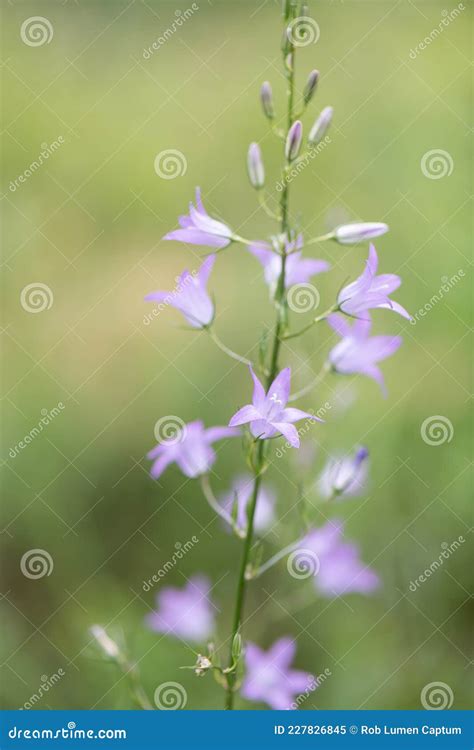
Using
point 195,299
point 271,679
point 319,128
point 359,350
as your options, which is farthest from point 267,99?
point 271,679

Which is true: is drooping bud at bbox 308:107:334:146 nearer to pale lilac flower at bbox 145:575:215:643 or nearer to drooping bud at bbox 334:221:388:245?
drooping bud at bbox 334:221:388:245

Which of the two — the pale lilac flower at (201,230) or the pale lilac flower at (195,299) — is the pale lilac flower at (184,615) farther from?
the pale lilac flower at (201,230)

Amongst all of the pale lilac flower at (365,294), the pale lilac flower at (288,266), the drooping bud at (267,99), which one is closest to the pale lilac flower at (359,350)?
the pale lilac flower at (288,266)

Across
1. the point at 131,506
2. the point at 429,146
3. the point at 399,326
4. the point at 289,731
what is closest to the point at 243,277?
the point at 399,326

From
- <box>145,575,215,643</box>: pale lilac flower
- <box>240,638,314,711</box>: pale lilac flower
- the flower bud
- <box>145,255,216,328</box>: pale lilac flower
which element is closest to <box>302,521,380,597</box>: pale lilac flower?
<box>240,638,314,711</box>: pale lilac flower

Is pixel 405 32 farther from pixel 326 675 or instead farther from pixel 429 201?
pixel 326 675
